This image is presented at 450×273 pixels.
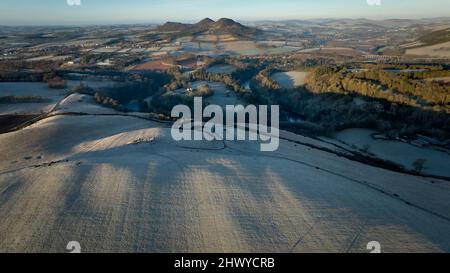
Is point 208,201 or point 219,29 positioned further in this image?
point 219,29

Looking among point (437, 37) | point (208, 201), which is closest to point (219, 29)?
→ point (437, 37)

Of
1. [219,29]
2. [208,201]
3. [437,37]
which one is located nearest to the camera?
[208,201]

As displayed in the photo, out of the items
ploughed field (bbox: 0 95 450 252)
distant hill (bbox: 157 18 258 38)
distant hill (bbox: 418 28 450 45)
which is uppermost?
distant hill (bbox: 157 18 258 38)

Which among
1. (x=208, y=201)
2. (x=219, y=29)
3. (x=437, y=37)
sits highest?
(x=219, y=29)

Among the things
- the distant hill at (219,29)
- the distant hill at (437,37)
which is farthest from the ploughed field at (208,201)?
the distant hill at (219,29)

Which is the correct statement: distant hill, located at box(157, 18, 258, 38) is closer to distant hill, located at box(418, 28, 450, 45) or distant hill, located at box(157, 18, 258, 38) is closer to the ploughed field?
distant hill, located at box(418, 28, 450, 45)

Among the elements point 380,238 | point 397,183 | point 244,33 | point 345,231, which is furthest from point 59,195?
point 244,33

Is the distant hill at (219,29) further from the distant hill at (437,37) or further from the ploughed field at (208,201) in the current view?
the ploughed field at (208,201)

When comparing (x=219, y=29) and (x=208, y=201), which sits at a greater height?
(x=219, y=29)

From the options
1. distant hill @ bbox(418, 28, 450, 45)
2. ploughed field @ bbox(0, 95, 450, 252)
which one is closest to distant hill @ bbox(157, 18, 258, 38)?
distant hill @ bbox(418, 28, 450, 45)

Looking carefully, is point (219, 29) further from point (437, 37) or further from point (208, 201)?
point (208, 201)

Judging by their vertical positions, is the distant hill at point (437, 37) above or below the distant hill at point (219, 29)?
below
